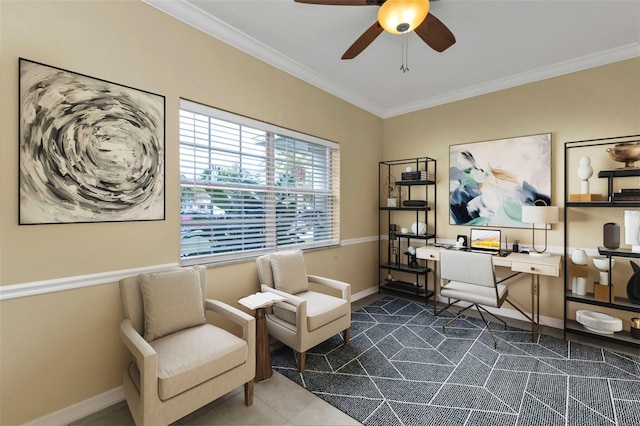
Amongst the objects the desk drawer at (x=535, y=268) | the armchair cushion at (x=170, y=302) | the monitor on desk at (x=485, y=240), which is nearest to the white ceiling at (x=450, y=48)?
the monitor on desk at (x=485, y=240)

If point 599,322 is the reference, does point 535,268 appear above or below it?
above

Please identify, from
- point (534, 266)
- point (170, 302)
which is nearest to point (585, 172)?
point (534, 266)

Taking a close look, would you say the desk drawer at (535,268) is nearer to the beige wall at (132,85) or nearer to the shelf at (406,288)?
the beige wall at (132,85)

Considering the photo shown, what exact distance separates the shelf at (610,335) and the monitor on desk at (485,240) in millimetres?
1008

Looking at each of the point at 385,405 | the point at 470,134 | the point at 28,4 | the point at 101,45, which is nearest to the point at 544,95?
the point at 470,134

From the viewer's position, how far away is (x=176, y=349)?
1.79 meters

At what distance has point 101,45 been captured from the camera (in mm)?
1946

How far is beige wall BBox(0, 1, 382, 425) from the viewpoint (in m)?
1.65

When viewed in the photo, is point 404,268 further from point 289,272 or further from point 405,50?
point 405,50

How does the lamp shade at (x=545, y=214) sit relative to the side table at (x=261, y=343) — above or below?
above

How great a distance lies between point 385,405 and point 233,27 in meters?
3.31

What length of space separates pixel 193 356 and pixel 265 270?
1138mm

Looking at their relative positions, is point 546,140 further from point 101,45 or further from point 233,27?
point 101,45

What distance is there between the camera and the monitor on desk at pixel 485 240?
356 centimetres
